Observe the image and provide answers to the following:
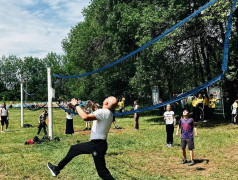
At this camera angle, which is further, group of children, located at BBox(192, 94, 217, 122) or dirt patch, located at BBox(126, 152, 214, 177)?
group of children, located at BBox(192, 94, 217, 122)

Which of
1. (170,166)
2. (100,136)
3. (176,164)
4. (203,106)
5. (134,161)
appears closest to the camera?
(100,136)

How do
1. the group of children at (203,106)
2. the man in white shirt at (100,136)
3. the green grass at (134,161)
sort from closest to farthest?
the man in white shirt at (100,136) < the green grass at (134,161) < the group of children at (203,106)

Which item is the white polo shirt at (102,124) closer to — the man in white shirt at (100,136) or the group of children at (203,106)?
the man in white shirt at (100,136)

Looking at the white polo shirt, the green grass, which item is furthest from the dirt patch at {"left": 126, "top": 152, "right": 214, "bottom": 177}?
the white polo shirt

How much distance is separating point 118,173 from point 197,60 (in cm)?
1542

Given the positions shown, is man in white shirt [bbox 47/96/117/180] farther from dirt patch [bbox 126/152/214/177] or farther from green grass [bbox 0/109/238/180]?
dirt patch [bbox 126/152/214/177]

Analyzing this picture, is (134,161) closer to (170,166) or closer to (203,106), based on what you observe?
(170,166)

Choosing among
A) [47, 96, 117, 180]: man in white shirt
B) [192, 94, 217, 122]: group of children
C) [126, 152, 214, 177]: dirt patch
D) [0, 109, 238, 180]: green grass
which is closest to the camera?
[47, 96, 117, 180]: man in white shirt

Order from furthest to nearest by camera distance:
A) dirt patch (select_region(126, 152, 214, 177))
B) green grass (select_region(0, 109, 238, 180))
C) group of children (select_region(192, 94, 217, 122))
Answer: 1. group of children (select_region(192, 94, 217, 122))
2. dirt patch (select_region(126, 152, 214, 177))
3. green grass (select_region(0, 109, 238, 180))

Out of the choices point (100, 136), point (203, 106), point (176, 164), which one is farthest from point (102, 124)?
point (203, 106)

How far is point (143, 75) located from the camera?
20734 mm

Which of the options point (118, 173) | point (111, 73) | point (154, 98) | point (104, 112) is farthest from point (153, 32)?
point (104, 112)

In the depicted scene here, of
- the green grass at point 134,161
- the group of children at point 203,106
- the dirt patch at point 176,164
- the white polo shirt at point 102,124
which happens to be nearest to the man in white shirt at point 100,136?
the white polo shirt at point 102,124

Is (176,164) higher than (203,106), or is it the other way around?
(203,106)
